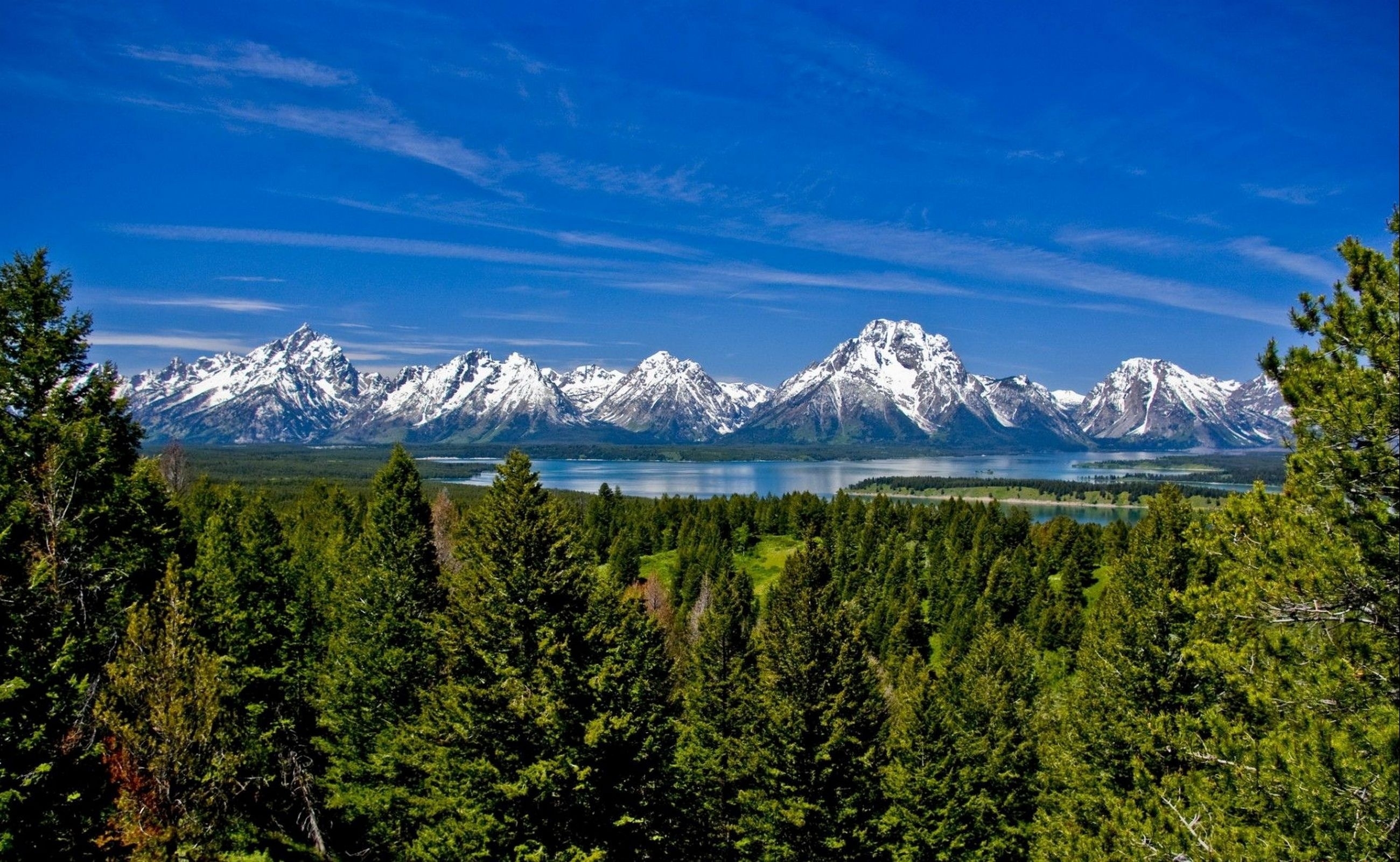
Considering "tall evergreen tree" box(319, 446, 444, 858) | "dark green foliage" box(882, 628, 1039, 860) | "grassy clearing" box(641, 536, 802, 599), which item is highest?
"tall evergreen tree" box(319, 446, 444, 858)

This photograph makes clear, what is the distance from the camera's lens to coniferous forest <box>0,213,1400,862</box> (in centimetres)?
1024

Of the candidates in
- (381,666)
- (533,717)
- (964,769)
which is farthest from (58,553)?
(964,769)

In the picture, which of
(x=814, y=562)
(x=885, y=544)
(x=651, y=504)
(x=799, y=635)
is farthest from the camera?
(x=651, y=504)

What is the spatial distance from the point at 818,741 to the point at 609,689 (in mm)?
8189

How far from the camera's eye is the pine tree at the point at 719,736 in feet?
81.7

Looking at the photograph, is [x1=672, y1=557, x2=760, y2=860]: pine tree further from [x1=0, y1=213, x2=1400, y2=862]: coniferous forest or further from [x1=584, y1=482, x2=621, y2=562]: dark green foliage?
[x1=584, y1=482, x2=621, y2=562]: dark green foliage

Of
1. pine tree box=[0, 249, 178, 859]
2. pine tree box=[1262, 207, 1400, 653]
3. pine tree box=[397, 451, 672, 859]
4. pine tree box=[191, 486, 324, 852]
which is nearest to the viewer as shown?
pine tree box=[1262, 207, 1400, 653]

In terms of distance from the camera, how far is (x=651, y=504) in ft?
442

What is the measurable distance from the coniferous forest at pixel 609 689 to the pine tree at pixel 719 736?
18 cm

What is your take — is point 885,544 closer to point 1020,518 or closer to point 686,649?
point 1020,518

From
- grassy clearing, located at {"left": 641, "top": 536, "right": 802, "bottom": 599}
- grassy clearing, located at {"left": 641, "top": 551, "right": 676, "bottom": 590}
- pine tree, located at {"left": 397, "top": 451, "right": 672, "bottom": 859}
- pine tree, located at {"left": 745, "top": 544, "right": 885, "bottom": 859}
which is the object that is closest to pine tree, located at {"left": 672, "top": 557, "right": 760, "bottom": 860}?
pine tree, located at {"left": 745, "top": 544, "right": 885, "bottom": 859}

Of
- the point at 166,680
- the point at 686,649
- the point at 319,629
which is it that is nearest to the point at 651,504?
the point at 686,649

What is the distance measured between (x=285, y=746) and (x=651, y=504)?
349 ft

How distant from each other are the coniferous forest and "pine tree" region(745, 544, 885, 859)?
10 cm
